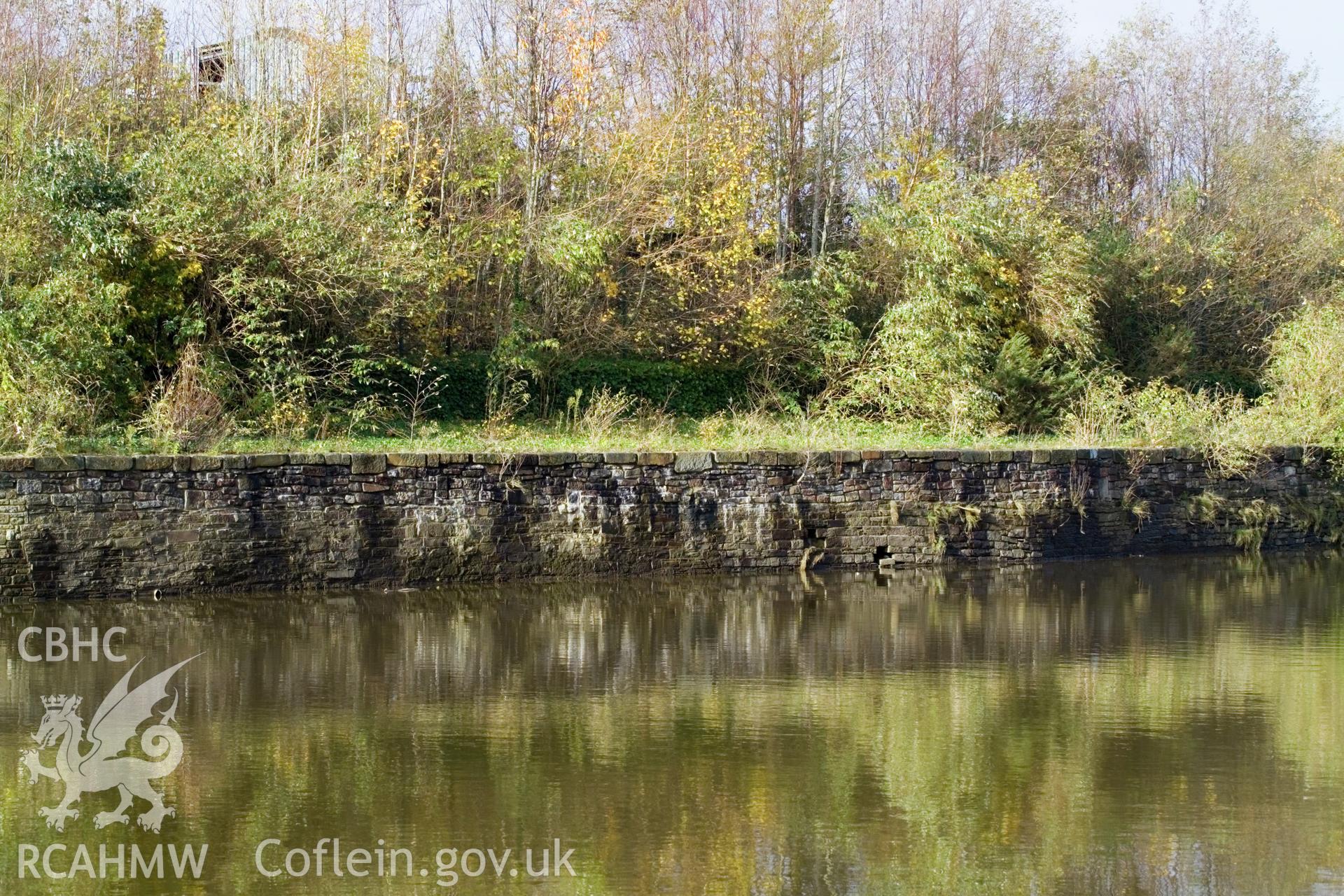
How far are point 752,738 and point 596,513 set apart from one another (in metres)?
6.97

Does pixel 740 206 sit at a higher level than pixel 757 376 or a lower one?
higher

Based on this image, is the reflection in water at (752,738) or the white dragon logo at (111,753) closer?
the reflection in water at (752,738)

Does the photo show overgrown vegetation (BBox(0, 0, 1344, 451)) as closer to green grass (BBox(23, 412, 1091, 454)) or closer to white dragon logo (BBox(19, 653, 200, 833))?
green grass (BBox(23, 412, 1091, 454))

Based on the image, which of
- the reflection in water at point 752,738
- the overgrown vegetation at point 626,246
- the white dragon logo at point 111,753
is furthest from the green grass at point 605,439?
the white dragon logo at point 111,753

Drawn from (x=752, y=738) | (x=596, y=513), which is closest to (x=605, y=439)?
(x=596, y=513)

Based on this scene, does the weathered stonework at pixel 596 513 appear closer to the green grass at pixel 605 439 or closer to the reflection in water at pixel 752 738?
the green grass at pixel 605 439

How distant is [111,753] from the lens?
746 cm

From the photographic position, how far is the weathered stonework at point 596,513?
12.8 m

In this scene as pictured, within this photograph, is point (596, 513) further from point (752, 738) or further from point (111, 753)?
point (111, 753)

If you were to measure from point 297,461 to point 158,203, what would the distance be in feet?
14.3

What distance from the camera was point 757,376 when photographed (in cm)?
2141

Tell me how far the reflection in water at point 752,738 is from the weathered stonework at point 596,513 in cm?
61

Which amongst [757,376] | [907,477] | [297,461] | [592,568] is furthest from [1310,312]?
[297,461]

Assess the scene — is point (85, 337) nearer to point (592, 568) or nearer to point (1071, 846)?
point (592, 568)
